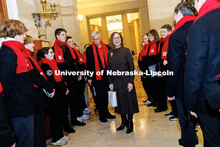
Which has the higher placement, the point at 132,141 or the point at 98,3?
the point at 98,3

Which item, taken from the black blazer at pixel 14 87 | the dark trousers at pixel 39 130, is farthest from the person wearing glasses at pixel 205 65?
the dark trousers at pixel 39 130

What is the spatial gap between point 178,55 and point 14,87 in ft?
5.45

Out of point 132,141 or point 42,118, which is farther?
point 132,141

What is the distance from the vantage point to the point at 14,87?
5.65ft

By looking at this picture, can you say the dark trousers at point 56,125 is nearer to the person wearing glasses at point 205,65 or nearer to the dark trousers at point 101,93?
the dark trousers at point 101,93

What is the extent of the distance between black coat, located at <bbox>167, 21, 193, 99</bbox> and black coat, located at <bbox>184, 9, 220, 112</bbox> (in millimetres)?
554

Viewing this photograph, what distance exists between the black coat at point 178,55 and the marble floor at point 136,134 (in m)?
1.04

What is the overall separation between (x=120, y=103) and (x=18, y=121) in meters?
1.67

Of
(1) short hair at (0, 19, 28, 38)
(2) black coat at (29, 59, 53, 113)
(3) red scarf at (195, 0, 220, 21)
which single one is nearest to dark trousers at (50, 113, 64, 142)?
(2) black coat at (29, 59, 53, 113)

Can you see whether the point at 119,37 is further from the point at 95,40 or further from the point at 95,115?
the point at 95,115

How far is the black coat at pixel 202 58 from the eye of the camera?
1.19 meters

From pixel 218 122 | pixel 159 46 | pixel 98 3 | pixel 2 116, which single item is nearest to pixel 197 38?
pixel 218 122

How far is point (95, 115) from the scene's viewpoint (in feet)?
14.0

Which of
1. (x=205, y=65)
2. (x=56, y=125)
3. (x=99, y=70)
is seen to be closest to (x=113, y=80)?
(x=99, y=70)
